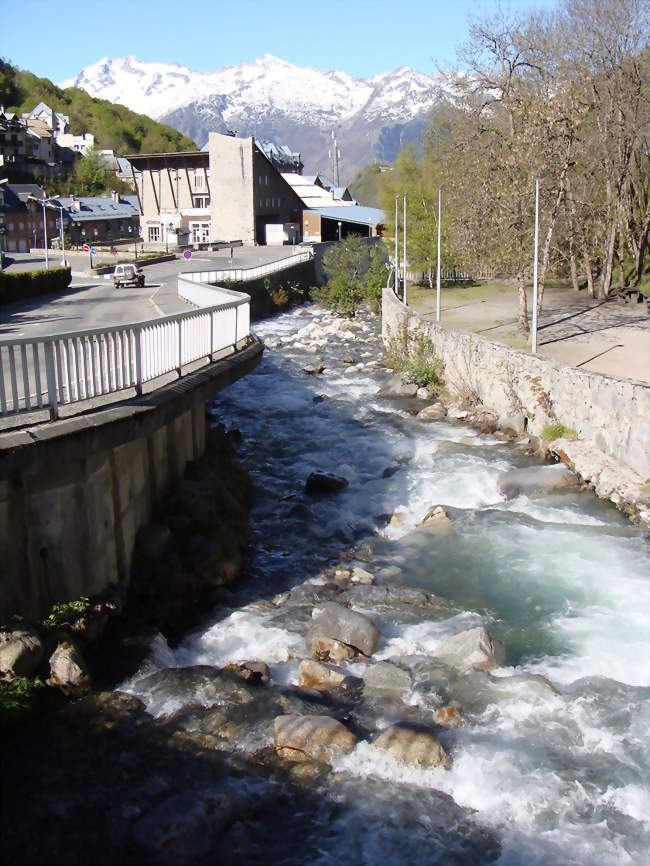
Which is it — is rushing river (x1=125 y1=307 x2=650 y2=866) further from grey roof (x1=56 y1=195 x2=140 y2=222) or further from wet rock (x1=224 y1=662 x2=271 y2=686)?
grey roof (x1=56 y1=195 x2=140 y2=222)

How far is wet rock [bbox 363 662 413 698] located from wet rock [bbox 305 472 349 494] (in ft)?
22.8

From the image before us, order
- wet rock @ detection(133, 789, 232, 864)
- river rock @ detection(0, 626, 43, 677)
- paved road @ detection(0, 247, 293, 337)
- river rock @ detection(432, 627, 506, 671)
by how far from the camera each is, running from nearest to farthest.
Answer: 1. wet rock @ detection(133, 789, 232, 864)
2. river rock @ detection(0, 626, 43, 677)
3. river rock @ detection(432, 627, 506, 671)
4. paved road @ detection(0, 247, 293, 337)

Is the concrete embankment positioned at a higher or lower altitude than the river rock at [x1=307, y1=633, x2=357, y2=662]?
higher

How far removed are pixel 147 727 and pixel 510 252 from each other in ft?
76.7

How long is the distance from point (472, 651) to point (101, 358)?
563 centimetres

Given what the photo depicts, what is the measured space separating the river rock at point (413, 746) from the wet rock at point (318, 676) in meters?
1.17

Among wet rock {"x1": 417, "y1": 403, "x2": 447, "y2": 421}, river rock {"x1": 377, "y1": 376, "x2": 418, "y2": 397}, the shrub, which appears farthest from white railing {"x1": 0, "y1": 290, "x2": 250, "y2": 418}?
the shrub

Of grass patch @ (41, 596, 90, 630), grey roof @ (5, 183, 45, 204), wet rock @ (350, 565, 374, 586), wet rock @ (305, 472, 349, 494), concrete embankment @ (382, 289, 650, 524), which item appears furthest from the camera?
grey roof @ (5, 183, 45, 204)

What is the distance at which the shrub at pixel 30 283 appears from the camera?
2822cm

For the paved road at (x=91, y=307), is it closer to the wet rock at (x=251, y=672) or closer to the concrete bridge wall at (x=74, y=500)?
the concrete bridge wall at (x=74, y=500)

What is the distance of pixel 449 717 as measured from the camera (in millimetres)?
8711

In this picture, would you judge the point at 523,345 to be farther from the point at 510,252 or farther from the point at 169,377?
the point at 169,377

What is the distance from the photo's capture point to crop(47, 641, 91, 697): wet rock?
848 centimetres

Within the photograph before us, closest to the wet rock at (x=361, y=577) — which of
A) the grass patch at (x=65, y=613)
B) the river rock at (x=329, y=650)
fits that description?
the river rock at (x=329, y=650)
